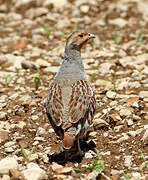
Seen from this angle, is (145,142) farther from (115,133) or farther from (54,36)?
(54,36)

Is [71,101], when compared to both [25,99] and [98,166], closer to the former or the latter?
[98,166]

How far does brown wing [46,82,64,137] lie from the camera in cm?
461

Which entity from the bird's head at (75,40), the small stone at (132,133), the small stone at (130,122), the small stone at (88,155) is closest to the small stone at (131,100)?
the small stone at (130,122)

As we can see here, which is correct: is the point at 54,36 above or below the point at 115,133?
above

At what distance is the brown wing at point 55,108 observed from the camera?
461 cm

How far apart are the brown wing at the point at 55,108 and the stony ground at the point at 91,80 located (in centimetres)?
40

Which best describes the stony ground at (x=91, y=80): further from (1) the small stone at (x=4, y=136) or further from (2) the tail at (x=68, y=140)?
(2) the tail at (x=68, y=140)

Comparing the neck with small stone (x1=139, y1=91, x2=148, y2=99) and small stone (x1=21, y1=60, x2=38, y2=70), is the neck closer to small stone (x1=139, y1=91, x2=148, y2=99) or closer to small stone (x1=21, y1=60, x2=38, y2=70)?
small stone (x1=139, y1=91, x2=148, y2=99)

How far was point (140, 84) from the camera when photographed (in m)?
6.64

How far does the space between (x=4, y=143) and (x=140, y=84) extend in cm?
251

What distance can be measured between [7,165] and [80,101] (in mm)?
1109

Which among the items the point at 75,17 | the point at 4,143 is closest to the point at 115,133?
the point at 4,143

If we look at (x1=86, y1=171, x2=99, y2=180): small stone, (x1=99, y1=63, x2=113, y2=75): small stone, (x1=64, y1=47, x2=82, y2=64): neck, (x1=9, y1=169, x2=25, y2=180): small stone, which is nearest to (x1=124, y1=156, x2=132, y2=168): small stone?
(x1=86, y1=171, x2=99, y2=180): small stone

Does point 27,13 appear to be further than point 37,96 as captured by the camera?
Yes
